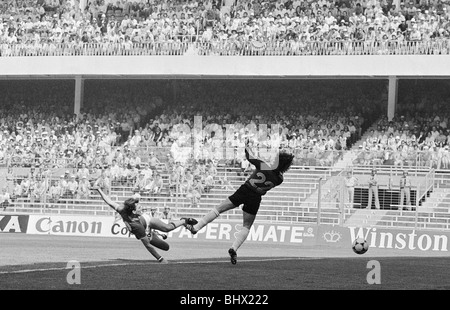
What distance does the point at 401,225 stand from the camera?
30.8 meters

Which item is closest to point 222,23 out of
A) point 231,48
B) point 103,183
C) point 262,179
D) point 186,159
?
point 231,48

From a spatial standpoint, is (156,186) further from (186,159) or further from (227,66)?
(227,66)

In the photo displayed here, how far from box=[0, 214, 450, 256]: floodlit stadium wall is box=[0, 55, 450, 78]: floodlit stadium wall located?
31.4ft

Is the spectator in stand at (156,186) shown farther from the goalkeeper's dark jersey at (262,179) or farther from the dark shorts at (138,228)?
the goalkeeper's dark jersey at (262,179)

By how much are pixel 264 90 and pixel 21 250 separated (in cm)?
2285

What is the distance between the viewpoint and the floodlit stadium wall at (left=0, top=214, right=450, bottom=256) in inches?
1145

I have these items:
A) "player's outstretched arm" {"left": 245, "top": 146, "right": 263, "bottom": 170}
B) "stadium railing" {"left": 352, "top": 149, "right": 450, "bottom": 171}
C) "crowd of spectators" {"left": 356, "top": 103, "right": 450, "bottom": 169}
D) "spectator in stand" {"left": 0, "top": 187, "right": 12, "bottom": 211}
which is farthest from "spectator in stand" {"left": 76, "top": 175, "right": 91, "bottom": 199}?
"player's outstretched arm" {"left": 245, "top": 146, "right": 263, "bottom": 170}

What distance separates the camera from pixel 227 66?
133 feet

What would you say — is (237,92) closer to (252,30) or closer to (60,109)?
(252,30)

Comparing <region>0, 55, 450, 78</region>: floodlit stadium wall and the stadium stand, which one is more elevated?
<region>0, 55, 450, 78</region>: floodlit stadium wall

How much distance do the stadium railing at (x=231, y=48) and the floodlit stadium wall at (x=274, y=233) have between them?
396 inches

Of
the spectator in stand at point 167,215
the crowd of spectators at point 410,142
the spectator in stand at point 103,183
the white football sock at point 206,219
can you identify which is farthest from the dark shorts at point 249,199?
the spectator in stand at point 103,183

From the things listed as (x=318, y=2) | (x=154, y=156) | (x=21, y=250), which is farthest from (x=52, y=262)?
(x=318, y=2)

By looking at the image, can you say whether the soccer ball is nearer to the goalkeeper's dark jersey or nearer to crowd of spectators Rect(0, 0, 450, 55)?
the goalkeeper's dark jersey
